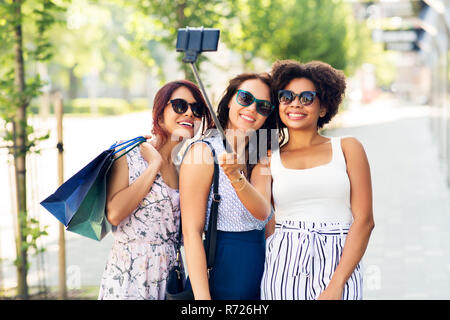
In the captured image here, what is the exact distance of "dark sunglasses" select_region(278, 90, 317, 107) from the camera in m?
2.55

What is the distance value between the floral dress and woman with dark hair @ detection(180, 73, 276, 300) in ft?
0.84

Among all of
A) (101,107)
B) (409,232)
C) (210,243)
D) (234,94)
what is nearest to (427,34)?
(409,232)

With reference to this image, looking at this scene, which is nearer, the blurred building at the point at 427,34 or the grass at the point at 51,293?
the grass at the point at 51,293

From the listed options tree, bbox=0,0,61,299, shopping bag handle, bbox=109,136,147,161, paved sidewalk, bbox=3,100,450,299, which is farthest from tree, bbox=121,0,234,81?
shopping bag handle, bbox=109,136,147,161

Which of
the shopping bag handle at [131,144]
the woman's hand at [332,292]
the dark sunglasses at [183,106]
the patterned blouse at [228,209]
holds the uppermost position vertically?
the dark sunglasses at [183,106]

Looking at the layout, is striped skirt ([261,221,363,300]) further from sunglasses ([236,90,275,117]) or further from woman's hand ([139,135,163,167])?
woman's hand ([139,135,163,167])

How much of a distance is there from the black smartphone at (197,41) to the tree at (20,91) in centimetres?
332

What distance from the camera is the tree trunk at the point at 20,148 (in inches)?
204

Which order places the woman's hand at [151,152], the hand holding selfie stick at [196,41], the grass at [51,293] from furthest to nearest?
the grass at [51,293]
the woman's hand at [151,152]
the hand holding selfie stick at [196,41]

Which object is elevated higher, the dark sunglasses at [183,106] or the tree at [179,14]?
the tree at [179,14]

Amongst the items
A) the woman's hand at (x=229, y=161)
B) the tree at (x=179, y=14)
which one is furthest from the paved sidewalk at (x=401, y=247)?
the woman's hand at (x=229, y=161)

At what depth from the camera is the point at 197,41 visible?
213cm

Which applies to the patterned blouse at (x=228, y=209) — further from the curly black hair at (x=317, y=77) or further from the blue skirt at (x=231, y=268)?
the curly black hair at (x=317, y=77)
